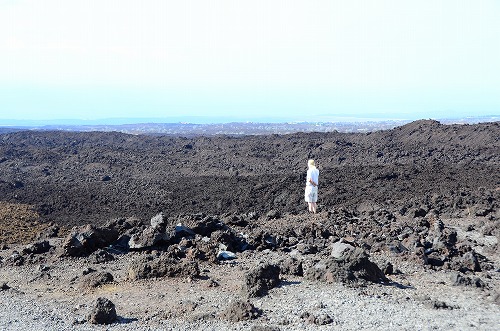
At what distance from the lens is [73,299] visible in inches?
341

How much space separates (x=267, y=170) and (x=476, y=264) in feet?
69.5

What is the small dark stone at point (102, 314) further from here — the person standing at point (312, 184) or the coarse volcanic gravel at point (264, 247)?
the person standing at point (312, 184)

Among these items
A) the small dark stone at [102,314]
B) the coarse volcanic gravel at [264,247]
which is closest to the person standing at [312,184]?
the coarse volcanic gravel at [264,247]

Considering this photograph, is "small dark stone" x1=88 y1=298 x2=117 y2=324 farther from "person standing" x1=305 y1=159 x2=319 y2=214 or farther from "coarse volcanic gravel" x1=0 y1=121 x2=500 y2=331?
"person standing" x1=305 y1=159 x2=319 y2=214

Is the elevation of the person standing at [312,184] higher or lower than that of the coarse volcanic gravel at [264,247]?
higher

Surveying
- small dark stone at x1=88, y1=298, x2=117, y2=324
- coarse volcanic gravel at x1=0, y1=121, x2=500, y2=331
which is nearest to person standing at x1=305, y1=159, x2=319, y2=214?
coarse volcanic gravel at x1=0, y1=121, x2=500, y2=331

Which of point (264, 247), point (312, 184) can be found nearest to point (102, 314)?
point (264, 247)

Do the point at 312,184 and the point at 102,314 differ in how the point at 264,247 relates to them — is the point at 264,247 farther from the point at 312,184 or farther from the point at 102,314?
the point at 312,184

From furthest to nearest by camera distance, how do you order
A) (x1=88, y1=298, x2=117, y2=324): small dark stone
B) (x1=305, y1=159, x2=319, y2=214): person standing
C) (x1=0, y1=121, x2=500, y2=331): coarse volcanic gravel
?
(x1=305, y1=159, x2=319, y2=214): person standing < (x1=0, y1=121, x2=500, y2=331): coarse volcanic gravel < (x1=88, y1=298, x2=117, y2=324): small dark stone

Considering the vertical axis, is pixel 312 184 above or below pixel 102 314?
above

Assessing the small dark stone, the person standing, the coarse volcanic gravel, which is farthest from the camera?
the person standing

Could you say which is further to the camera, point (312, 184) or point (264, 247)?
point (312, 184)

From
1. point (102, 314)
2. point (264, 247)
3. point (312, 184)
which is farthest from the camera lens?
point (312, 184)

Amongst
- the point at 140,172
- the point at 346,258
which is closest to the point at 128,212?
the point at 140,172
